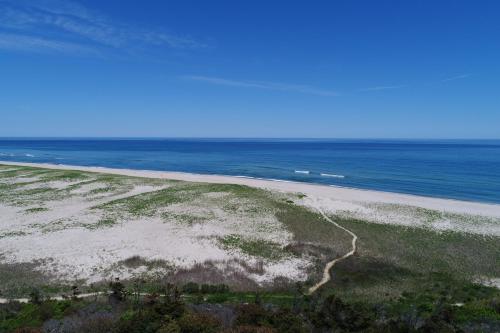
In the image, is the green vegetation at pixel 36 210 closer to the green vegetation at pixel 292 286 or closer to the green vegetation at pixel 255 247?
the green vegetation at pixel 292 286

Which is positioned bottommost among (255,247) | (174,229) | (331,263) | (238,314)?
(331,263)

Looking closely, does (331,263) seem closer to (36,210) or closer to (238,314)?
(238,314)

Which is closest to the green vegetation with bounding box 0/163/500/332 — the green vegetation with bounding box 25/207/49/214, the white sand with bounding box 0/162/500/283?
the green vegetation with bounding box 25/207/49/214

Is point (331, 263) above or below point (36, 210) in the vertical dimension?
below

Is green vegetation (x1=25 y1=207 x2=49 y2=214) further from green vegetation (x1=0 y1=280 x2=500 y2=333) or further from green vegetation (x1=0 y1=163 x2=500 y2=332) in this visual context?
green vegetation (x1=0 y1=280 x2=500 y2=333)

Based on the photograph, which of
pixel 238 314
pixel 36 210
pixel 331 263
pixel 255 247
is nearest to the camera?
pixel 238 314

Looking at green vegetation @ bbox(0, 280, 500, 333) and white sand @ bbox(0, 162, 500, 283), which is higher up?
green vegetation @ bbox(0, 280, 500, 333)

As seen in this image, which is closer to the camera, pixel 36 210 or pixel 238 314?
pixel 238 314

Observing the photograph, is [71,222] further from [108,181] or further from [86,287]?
[108,181]

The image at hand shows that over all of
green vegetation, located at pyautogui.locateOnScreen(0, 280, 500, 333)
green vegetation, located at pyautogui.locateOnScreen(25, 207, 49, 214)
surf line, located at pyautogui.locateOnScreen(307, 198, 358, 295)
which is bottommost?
surf line, located at pyautogui.locateOnScreen(307, 198, 358, 295)

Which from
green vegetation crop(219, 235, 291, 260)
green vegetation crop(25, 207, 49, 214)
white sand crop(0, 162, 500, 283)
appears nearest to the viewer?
white sand crop(0, 162, 500, 283)

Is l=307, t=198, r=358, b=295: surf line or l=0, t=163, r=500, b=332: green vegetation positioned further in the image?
l=307, t=198, r=358, b=295: surf line

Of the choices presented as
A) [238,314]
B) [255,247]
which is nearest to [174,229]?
[255,247]
